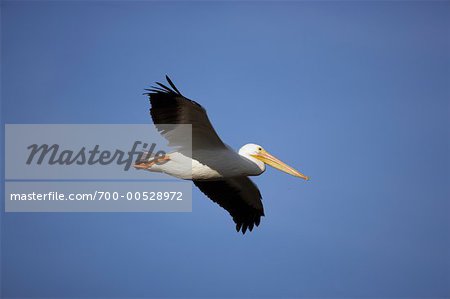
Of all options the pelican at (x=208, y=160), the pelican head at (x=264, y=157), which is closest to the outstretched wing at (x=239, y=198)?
the pelican at (x=208, y=160)

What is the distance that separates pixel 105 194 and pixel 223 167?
290cm

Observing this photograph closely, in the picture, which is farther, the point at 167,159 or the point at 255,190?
the point at 255,190

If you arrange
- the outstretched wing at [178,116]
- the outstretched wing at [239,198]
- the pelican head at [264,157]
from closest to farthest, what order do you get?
the outstretched wing at [178,116] → the pelican head at [264,157] → the outstretched wing at [239,198]

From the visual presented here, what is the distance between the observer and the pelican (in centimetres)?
895

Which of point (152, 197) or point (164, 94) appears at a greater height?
point (164, 94)

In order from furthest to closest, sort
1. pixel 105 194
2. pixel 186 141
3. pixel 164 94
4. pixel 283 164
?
1. pixel 105 194
2. pixel 283 164
3. pixel 186 141
4. pixel 164 94

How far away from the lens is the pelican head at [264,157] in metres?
10.4

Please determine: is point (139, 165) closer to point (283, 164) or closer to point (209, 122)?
point (209, 122)

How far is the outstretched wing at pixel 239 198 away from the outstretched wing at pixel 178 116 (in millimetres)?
1545

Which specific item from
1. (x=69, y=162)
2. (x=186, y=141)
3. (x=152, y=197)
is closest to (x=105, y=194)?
(x=152, y=197)

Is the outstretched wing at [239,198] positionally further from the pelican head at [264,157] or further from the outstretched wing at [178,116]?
the outstretched wing at [178,116]

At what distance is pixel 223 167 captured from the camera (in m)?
9.62

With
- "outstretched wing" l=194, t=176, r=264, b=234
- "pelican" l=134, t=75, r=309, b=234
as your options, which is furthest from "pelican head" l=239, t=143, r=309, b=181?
"outstretched wing" l=194, t=176, r=264, b=234

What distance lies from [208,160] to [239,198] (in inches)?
70.9
